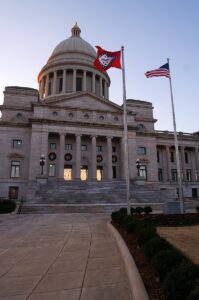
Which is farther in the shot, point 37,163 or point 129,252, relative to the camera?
point 37,163

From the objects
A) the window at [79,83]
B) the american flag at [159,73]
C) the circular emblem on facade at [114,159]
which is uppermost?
the window at [79,83]

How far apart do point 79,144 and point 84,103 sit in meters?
10.5

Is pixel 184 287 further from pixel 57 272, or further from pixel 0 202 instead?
pixel 0 202

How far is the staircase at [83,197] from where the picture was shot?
26547 millimetres

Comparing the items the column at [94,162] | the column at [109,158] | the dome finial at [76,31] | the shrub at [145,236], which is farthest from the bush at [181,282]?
the dome finial at [76,31]

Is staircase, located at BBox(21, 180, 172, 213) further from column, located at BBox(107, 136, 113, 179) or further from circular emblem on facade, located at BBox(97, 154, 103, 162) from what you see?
circular emblem on facade, located at BBox(97, 154, 103, 162)

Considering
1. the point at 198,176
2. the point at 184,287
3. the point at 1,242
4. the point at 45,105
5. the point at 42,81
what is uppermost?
the point at 42,81

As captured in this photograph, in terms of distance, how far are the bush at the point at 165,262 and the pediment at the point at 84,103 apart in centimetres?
4679

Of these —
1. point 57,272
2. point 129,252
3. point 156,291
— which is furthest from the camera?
point 129,252

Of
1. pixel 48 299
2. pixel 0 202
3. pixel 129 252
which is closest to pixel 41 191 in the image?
pixel 0 202

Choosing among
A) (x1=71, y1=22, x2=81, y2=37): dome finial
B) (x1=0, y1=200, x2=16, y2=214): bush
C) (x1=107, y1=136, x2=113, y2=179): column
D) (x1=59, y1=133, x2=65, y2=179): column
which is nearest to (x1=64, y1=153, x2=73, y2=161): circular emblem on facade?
(x1=59, y1=133, x2=65, y2=179): column

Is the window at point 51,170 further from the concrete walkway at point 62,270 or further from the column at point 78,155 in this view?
the concrete walkway at point 62,270

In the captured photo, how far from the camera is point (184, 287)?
3.98 m

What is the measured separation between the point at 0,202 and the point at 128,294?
78.1 feet
